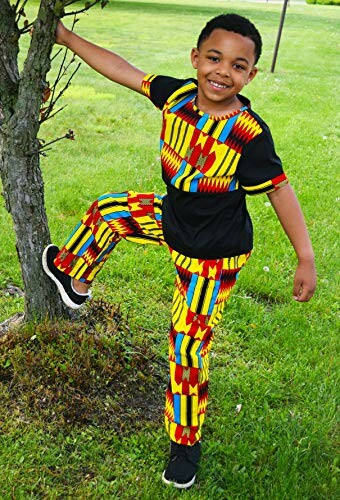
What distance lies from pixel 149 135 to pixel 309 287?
16.8 feet

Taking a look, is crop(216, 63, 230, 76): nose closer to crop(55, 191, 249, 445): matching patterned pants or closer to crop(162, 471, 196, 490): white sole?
crop(55, 191, 249, 445): matching patterned pants

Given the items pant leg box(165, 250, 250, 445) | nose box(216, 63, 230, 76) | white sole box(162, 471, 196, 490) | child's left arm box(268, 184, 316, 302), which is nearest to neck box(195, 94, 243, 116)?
nose box(216, 63, 230, 76)

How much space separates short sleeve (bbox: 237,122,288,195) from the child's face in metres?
0.19

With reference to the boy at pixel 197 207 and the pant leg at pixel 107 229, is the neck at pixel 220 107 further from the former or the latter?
the pant leg at pixel 107 229

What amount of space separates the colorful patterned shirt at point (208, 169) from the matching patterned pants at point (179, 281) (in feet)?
0.24

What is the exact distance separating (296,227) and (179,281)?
520 mm

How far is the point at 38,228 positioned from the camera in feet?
9.30

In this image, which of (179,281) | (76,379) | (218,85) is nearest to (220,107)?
(218,85)

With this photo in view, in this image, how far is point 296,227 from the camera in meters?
2.25

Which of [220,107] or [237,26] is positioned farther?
[220,107]

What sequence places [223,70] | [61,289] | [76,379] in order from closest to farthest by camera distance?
[223,70] → [61,289] → [76,379]

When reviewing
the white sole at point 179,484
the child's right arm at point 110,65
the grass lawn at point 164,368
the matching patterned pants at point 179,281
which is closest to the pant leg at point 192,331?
the matching patterned pants at point 179,281

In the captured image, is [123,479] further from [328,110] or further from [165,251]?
[328,110]

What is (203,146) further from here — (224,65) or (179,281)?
(179,281)
